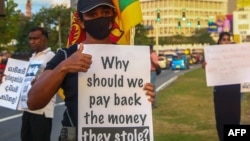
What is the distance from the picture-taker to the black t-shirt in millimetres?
3379

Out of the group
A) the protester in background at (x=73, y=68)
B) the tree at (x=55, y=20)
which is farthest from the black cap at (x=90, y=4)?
the tree at (x=55, y=20)

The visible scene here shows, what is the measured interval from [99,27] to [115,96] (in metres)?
0.41

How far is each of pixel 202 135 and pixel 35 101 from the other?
7617 millimetres

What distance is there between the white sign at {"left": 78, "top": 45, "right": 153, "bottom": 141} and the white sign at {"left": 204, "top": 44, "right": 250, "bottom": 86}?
4.08 metres

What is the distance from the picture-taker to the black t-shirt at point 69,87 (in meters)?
3.38

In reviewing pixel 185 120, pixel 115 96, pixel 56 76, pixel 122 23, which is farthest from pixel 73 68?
pixel 185 120

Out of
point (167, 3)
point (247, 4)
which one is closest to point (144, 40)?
point (167, 3)

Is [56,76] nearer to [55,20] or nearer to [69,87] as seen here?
[69,87]

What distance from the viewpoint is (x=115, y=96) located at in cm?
347

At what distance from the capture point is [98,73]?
3.43m

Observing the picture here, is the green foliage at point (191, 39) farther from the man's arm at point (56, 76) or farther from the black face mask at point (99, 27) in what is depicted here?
the man's arm at point (56, 76)

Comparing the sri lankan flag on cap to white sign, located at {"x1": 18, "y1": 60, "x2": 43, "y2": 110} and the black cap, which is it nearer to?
the black cap

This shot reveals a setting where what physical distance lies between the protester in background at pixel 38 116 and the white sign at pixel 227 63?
2184mm

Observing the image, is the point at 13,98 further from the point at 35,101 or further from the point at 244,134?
the point at 35,101
